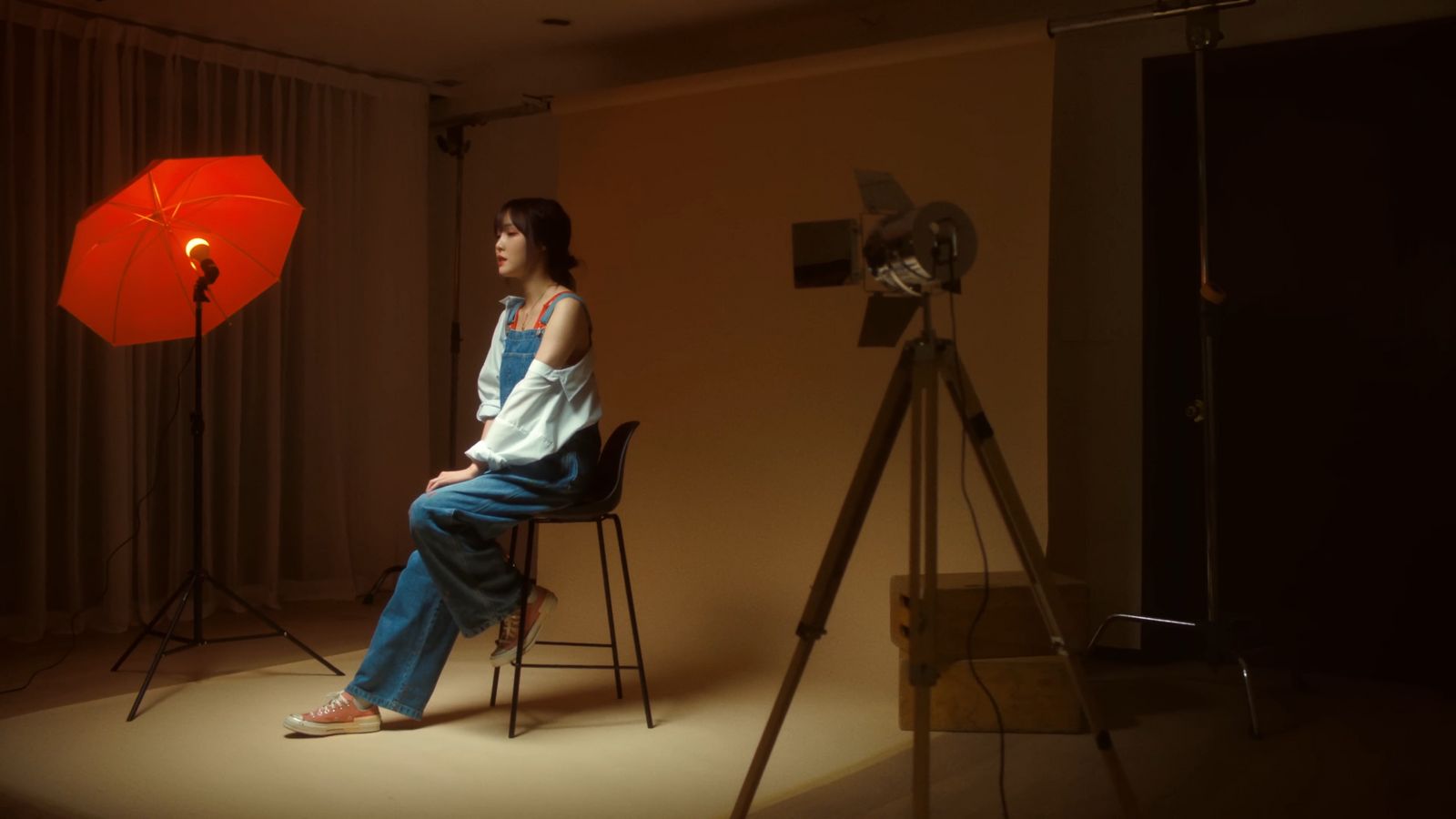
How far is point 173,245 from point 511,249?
949mm

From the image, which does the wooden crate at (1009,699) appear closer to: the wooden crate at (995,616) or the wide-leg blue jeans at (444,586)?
the wooden crate at (995,616)

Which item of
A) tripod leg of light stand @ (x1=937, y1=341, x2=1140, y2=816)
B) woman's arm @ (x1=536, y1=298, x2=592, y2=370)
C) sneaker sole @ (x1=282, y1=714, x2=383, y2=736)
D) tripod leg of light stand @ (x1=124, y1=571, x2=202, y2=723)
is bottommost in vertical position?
sneaker sole @ (x1=282, y1=714, x2=383, y2=736)

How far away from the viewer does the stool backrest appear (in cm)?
309

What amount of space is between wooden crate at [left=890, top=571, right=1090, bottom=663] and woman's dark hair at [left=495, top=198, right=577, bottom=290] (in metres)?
1.20

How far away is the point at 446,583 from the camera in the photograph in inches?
115

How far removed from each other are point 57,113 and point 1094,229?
3.49 metres

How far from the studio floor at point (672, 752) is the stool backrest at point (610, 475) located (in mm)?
560

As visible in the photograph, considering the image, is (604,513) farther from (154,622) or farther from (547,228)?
(154,622)

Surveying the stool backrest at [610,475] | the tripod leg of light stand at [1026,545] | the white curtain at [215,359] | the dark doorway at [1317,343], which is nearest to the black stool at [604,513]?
the stool backrest at [610,475]

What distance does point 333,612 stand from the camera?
463 cm

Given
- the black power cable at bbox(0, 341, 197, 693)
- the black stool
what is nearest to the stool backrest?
the black stool

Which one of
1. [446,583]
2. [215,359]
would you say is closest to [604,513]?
[446,583]

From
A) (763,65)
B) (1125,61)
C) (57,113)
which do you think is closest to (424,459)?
(57,113)

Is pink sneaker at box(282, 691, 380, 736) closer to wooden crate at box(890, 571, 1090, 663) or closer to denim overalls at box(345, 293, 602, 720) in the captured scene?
denim overalls at box(345, 293, 602, 720)
